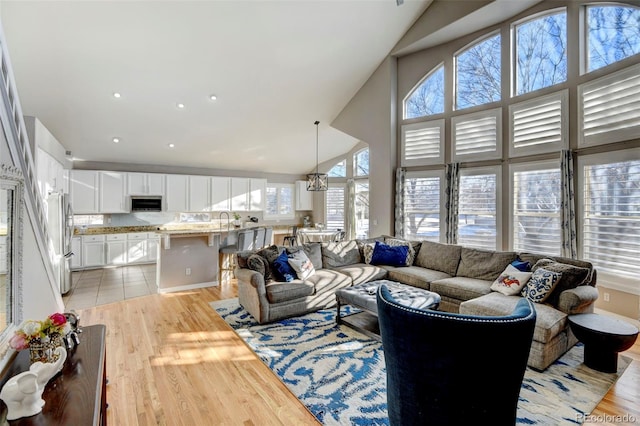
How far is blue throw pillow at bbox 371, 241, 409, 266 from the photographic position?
191 inches

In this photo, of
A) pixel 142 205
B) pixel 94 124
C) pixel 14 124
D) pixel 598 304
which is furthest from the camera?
pixel 142 205

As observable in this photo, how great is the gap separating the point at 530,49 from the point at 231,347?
19.4 feet

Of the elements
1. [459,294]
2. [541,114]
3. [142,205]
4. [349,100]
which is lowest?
[459,294]

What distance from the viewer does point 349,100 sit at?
6668mm

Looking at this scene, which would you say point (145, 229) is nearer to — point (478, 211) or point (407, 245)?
point (407, 245)

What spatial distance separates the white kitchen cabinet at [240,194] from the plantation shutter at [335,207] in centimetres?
239

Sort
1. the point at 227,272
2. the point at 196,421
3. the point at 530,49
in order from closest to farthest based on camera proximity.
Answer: the point at 196,421 < the point at 530,49 < the point at 227,272

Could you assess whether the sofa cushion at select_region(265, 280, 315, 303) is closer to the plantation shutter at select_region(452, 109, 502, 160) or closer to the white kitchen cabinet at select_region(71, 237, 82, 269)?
the plantation shutter at select_region(452, 109, 502, 160)

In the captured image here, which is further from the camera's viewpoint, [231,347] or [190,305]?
[190,305]

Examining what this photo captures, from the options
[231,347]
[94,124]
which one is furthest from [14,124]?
[94,124]

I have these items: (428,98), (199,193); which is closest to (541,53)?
(428,98)

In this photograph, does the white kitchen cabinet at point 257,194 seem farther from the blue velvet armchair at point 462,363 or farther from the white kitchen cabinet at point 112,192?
the blue velvet armchair at point 462,363

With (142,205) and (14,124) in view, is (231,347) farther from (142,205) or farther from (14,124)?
(142,205)

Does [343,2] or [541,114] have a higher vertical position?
[343,2]
